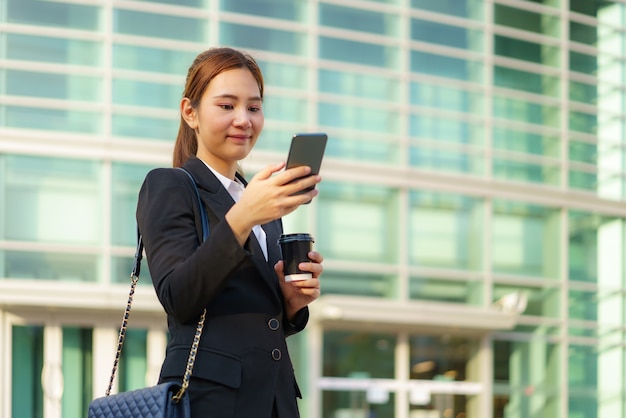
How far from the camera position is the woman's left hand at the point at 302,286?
2.38 metres

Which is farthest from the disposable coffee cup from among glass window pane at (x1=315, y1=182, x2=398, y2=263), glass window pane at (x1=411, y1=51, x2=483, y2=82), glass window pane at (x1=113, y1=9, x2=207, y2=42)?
glass window pane at (x1=411, y1=51, x2=483, y2=82)

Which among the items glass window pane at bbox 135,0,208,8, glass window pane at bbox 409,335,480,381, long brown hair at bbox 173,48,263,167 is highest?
glass window pane at bbox 135,0,208,8

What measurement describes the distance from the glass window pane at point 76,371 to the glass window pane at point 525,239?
706 cm

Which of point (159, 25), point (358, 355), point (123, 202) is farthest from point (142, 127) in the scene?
point (358, 355)

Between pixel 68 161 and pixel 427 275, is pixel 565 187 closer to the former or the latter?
pixel 427 275

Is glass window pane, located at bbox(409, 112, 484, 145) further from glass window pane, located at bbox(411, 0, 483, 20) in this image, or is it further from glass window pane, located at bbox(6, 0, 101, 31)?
glass window pane, located at bbox(6, 0, 101, 31)

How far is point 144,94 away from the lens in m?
17.1

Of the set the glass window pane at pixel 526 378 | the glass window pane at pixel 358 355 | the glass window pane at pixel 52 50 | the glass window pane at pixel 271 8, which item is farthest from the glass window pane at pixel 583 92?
the glass window pane at pixel 52 50

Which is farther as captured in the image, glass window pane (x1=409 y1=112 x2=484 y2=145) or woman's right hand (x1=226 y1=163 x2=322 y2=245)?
glass window pane (x1=409 y1=112 x2=484 y2=145)

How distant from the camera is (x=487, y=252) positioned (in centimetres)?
1903

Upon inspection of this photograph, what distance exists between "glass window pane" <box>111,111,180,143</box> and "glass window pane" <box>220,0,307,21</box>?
2.03 meters

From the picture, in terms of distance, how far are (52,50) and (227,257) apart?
49.6ft

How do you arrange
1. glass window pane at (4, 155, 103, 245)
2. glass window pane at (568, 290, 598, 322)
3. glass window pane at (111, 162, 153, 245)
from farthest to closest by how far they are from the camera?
glass window pane at (568, 290, 598, 322) → glass window pane at (111, 162, 153, 245) → glass window pane at (4, 155, 103, 245)

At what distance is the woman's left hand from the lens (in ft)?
7.82
